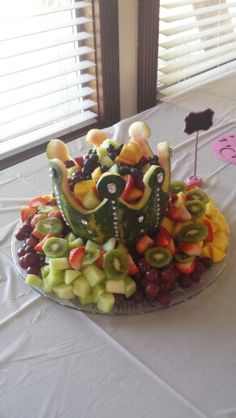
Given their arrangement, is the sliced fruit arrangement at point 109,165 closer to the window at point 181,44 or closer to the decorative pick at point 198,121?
the decorative pick at point 198,121

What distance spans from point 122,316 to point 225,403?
9.0 inches

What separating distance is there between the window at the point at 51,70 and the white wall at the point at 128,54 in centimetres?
5

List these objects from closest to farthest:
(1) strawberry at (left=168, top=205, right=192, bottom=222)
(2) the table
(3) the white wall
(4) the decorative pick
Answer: (2) the table, (1) strawberry at (left=168, top=205, right=192, bottom=222), (4) the decorative pick, (3) the white wall

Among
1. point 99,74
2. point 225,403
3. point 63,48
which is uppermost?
point 63,48

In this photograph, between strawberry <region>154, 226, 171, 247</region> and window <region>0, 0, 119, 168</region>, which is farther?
window <region>0, 0, 119, 168</region>

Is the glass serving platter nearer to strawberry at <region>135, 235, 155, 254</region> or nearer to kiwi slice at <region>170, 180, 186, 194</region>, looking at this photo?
strawberry at <region>135, 235, 155, 254</region>

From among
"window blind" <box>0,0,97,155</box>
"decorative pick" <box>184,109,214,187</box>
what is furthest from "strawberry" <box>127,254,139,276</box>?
"window blind" <box>0,0,97,155</box>

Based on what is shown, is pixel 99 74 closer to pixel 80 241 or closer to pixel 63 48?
pixel 63 48

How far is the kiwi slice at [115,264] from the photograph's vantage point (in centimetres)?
79

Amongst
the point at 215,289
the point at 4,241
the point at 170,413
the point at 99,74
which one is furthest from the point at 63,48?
Answer: the point at 170,413

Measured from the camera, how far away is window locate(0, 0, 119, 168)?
1.38 metres

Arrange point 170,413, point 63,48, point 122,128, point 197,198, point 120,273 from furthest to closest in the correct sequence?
point 63,48 → point 122,128 → point 197,198 → point 120,273 → point 170,413

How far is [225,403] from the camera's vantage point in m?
0.66

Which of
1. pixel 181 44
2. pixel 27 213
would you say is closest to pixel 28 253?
pixel 27 213
